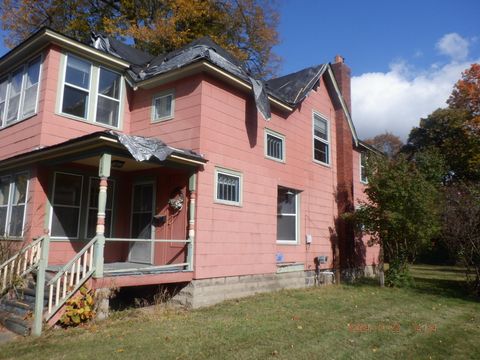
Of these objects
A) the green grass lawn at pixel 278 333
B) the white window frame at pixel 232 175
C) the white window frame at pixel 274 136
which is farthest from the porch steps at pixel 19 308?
the white window frame at pixel 274 136

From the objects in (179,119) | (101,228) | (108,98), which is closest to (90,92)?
(108,98)

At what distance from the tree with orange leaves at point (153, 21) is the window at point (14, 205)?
41.6 ft

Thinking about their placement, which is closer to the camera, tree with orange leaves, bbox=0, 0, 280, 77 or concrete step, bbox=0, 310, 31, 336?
concrete step, bbox=0, 310, 31, 336

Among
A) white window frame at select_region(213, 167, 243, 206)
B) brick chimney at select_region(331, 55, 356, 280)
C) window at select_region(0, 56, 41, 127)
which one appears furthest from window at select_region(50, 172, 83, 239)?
brick chimney at select_region(331, 55, 356, 280)

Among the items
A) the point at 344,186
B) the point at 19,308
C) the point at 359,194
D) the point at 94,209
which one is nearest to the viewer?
the point at 19,308

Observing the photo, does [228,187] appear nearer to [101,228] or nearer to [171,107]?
[171,107]

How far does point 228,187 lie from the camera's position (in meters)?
10.7

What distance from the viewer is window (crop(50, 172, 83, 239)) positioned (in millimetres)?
10266

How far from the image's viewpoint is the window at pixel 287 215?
13.0 meters

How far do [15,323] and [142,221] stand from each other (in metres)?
4.47

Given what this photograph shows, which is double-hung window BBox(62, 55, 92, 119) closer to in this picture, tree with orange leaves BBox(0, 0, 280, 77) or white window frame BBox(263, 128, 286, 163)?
white window frame BBox(263, 128, 286, 163)

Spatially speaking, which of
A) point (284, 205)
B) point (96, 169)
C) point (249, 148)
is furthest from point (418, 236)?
point (96, 169)

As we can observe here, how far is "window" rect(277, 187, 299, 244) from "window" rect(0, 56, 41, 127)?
7.66 m

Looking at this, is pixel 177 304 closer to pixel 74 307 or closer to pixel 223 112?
pixel 74 307
